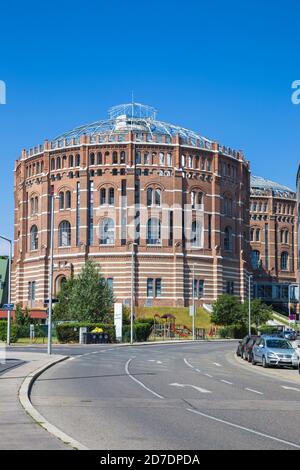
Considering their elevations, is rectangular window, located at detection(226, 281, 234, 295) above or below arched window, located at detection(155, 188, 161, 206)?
below

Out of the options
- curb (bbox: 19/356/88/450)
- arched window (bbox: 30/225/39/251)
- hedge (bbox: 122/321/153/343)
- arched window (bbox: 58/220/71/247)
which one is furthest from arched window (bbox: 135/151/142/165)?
curb (bbox: 19/356/88/450)

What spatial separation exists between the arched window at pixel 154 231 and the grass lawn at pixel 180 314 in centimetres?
945

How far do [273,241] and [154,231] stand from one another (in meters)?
46.9

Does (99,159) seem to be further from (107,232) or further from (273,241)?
(273,241)

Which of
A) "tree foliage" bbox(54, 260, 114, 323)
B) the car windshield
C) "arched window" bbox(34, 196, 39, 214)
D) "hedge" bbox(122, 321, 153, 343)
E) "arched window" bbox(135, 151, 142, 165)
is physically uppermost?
"arched window" bbox(135, 151, 142, 165)

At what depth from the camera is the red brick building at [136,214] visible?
101562 mm

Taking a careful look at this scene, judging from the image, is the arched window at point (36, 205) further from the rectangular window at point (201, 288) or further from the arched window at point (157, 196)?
the rectangular window at point (201, 288)

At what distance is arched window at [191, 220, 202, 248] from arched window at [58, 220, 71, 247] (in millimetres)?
17171

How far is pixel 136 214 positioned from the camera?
102 meters

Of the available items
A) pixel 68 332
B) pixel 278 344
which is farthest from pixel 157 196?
pixel 278 344

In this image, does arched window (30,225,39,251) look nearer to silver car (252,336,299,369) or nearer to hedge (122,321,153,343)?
hedge (122,321,153,343)

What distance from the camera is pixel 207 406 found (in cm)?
1808

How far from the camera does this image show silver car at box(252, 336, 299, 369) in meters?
34.8
